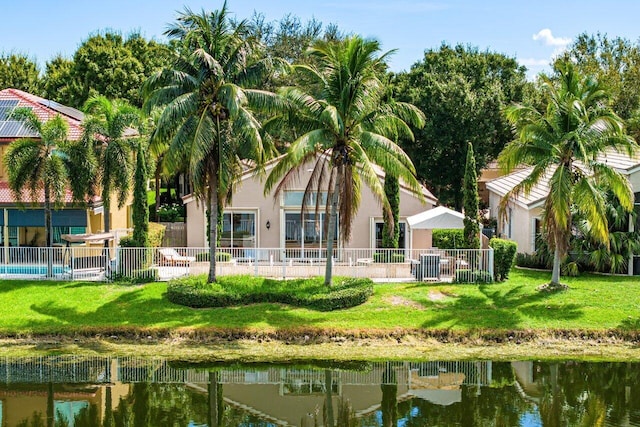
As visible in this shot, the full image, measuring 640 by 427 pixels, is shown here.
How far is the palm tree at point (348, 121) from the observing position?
25.2 meters

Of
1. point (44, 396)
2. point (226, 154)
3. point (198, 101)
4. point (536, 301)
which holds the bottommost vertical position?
point (44, 396)

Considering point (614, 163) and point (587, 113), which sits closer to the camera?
point (587, 113)

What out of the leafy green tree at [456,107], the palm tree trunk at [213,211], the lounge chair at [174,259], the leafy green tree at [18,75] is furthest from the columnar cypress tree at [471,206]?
the leafy green tree at [18,75]

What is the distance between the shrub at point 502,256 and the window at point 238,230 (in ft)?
36.3

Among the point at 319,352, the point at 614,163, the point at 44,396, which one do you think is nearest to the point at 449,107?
the point at 614,163

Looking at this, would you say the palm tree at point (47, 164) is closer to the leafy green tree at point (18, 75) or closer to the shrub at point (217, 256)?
the shrub at point (217, 256)

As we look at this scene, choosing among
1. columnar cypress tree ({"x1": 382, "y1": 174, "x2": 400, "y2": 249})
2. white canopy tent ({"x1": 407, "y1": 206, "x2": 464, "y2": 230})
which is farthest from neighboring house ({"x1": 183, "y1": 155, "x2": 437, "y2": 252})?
white canopy tent ({"x1": 407, "y1": 206, "x2": 464, "y2": 230})

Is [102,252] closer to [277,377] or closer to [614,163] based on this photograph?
[277,377]

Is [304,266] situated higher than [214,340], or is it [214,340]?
[304,266]

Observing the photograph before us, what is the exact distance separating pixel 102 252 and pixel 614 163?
71.2 feet

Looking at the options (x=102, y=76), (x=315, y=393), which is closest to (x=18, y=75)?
(x=102, y=76)

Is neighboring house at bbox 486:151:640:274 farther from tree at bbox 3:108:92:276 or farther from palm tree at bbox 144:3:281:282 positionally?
tree at bbox 3:108:92:276

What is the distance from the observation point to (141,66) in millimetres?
54875

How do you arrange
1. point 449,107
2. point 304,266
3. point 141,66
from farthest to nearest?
point 141,66
point 449,107
point 304,266
